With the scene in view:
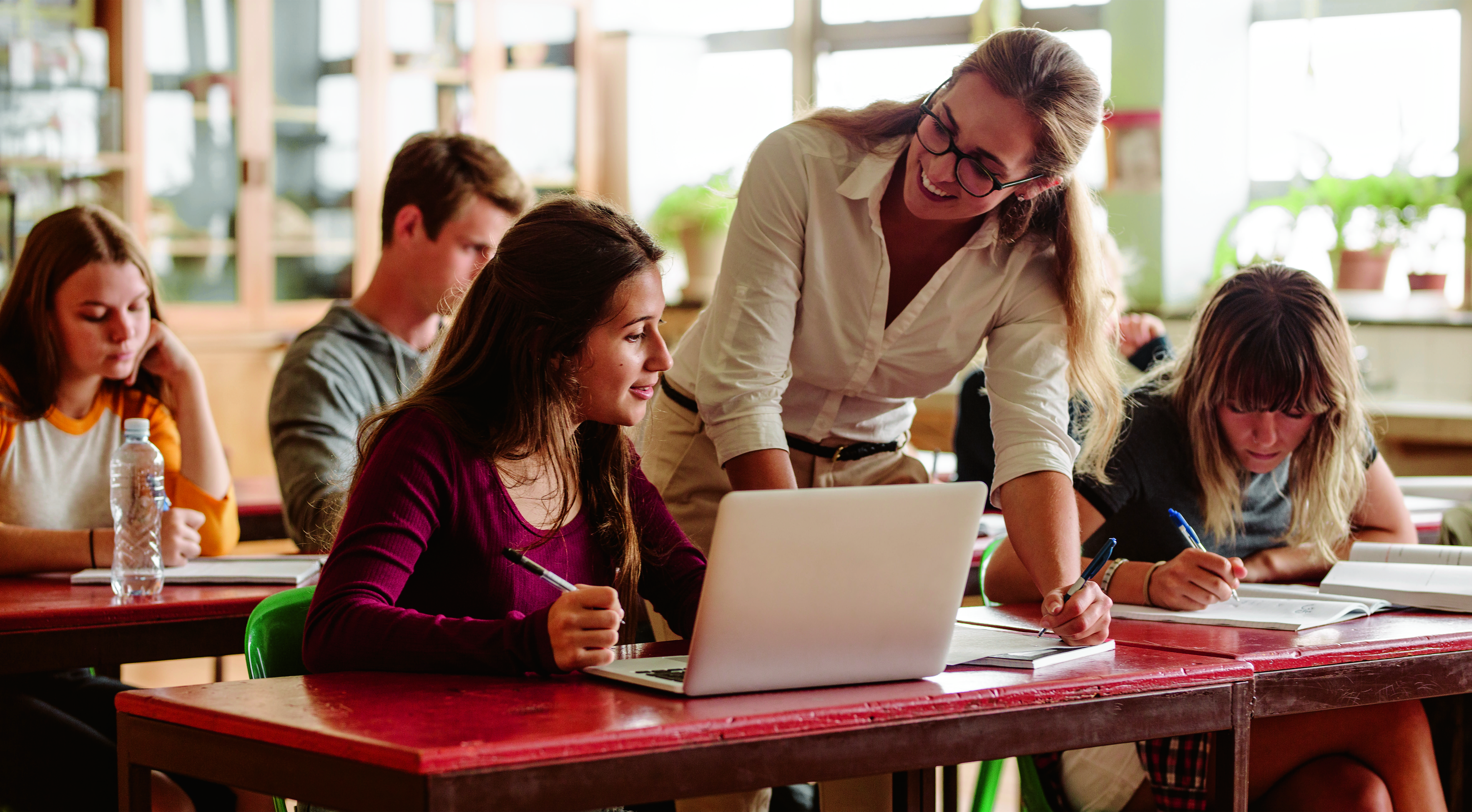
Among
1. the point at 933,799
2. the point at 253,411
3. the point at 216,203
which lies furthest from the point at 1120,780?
the point at 216,203

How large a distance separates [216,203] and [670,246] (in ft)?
5.29

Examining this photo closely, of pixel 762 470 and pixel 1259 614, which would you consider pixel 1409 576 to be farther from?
pixel 762 470

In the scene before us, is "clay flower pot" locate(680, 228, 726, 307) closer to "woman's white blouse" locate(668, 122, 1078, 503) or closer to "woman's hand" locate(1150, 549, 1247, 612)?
"woman's white blouse" locate(668, 122, 1078, 503)

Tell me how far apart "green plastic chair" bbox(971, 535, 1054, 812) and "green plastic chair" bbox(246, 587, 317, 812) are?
745 millimetres

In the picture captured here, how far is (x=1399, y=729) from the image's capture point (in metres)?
1.70

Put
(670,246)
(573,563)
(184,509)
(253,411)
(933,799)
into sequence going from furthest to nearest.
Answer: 1. (670,246)
2. (253,411)
3. (184,509)
4. (573,563)
5. (933,799)

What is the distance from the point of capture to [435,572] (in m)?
1.39

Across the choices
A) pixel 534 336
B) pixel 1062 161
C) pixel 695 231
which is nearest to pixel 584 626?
pixel 534 336

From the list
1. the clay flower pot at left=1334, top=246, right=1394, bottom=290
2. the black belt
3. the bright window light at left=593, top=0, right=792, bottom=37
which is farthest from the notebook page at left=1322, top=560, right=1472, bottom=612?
the bright window light at left=593, top=0, right=792, bottom=37

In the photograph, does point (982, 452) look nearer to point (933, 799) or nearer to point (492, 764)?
point (933, 799)

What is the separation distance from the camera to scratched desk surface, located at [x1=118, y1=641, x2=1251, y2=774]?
39.5 inches

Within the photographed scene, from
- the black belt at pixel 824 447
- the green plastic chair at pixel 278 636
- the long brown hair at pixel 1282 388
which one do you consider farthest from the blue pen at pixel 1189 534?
the green plastic chair at pixel 278 636

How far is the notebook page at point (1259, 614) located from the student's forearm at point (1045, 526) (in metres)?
0.08

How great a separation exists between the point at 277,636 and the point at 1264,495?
4.47ft
